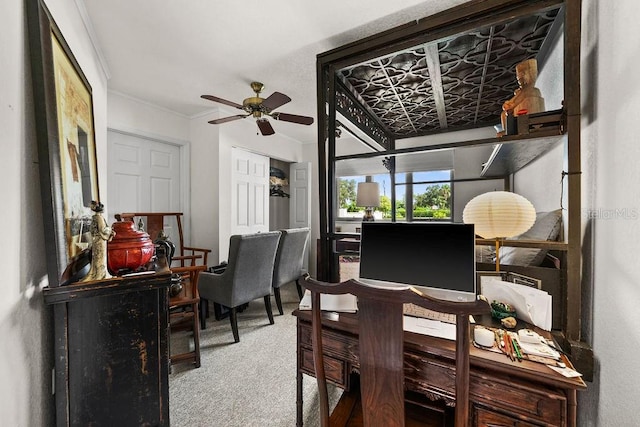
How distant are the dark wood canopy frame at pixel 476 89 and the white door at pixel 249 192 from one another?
214cm

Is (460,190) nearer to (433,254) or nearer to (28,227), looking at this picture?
(433,254)

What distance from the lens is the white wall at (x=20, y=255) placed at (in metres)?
0.79

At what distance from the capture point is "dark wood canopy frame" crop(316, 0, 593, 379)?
39.6 inches

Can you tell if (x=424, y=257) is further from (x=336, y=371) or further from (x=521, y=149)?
(x=521, y=149)

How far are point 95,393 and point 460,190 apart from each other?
3623 millimetres

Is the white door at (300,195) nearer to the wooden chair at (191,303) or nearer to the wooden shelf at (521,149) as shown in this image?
the wooden chair at (191,303)

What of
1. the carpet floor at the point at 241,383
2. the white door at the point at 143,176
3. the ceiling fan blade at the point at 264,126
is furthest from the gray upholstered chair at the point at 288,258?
the white door at the point at 143,176

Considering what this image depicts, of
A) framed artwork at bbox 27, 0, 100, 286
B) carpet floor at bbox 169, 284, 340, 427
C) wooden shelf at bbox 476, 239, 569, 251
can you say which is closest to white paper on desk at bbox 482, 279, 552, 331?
wooden shelf at bbox 476, 239, 569, 251

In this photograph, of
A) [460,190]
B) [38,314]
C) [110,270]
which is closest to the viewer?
[38,314]

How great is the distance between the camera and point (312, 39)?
1948 millimetres

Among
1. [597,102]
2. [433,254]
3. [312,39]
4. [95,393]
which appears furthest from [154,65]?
[597,102]

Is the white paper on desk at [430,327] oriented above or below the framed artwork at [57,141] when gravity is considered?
below

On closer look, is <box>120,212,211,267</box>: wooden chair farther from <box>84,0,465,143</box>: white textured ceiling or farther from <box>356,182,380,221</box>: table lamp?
<box>356,182,380,221</box>: table lamp

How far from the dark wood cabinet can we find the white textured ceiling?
1.74 m
